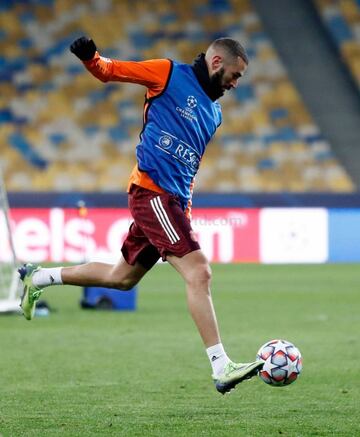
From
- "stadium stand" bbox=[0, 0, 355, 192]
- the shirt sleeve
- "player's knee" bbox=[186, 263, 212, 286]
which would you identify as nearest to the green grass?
"player's knee" bbox=[186, 263, 212, 286]

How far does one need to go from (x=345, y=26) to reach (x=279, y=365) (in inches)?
822

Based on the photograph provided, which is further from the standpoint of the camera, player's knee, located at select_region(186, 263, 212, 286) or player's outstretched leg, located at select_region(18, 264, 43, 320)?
player's outstretched leg, located at select_region(18, 264, 43, 320)

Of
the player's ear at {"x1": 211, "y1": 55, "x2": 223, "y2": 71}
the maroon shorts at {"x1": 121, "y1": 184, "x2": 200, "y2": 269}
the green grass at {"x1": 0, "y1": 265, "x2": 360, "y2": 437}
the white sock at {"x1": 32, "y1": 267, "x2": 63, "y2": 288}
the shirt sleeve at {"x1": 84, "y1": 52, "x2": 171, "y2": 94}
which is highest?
the player's ear at {"x1": 211, "y1": 55, "x2": 223, "y2": 71}

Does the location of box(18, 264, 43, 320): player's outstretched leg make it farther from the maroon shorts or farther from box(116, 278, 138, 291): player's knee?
the maroon shorts

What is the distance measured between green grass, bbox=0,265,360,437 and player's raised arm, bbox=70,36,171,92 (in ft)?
5.94

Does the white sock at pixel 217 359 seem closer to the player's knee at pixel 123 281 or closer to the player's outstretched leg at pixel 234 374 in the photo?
the player's outstretched leg at pixel 234 374

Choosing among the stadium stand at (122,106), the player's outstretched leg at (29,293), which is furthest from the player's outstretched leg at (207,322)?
the stadium stand at (122,106)

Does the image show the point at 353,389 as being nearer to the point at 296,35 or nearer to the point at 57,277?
the point at 57,277

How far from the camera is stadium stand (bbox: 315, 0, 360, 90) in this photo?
86.6 feet

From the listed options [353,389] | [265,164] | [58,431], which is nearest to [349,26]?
[265,164]

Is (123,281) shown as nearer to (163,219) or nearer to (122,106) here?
(163,219)

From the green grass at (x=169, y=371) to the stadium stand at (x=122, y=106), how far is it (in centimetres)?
989

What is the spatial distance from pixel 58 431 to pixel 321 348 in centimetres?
442

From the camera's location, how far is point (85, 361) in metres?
9.00
